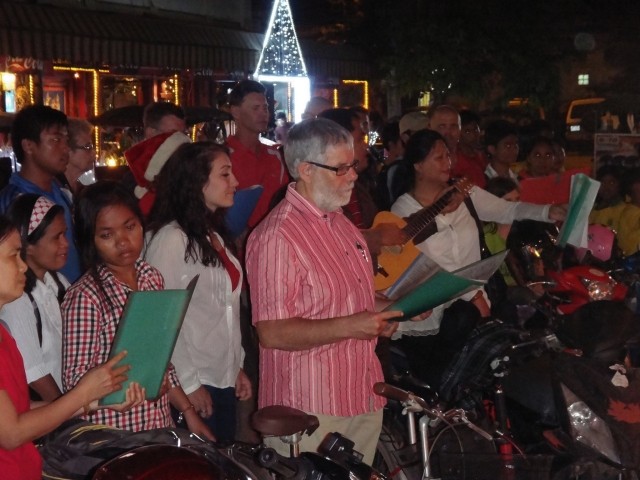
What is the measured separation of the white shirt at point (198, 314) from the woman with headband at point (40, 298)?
18.2 inches

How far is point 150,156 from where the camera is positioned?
5980 mm

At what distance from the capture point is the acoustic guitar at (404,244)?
213 inches

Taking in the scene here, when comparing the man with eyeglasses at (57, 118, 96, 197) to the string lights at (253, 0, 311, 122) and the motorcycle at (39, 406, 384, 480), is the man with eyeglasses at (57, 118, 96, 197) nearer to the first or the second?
the motorcycle at (39, 406, 384, 480)

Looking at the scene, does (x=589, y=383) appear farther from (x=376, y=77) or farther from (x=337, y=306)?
(x=376, y=77)

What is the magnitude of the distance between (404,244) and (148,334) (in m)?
2.47

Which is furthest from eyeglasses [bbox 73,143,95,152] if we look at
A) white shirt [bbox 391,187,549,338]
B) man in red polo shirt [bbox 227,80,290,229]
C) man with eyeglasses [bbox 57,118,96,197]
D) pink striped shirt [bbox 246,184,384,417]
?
pink striped shirt [bbox 246,184,384,417]

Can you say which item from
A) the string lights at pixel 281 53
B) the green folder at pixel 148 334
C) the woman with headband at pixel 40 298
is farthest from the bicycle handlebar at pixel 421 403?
the string lights at pixel 281 53

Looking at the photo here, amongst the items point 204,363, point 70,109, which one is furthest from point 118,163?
point 204,363

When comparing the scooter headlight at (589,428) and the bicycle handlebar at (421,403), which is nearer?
the bicycle handlebar at (421,403)

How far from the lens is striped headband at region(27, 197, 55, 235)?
4117 millimetres

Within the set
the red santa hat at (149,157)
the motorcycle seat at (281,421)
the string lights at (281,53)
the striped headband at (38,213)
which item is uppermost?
the string lights at (281,53)

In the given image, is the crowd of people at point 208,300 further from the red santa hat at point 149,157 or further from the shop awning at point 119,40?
the shop awning at point 119,40

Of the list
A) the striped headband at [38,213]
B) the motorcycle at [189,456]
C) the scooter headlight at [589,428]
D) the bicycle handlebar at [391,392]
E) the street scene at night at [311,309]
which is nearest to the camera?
the motorcycle at [189,456]

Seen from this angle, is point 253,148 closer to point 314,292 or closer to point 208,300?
point 208,300
